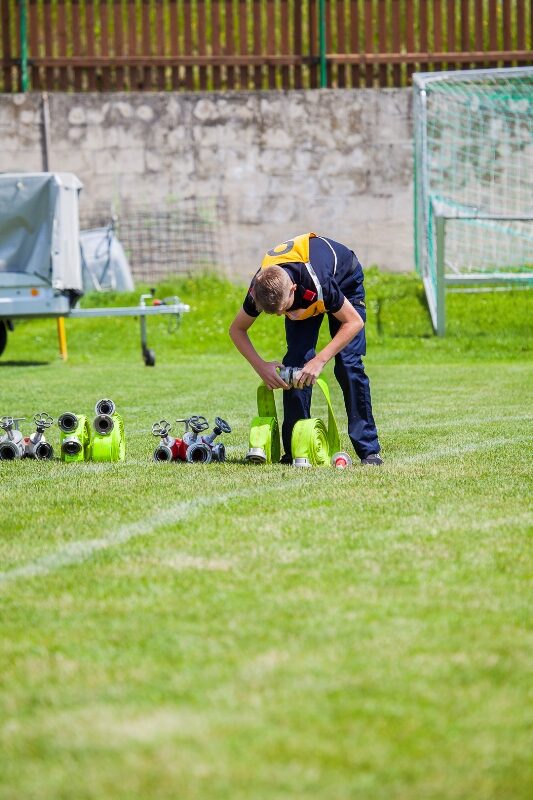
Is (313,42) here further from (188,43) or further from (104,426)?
(104,426)

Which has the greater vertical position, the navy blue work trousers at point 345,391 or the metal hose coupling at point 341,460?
the navy blue work trousers at point 345,391

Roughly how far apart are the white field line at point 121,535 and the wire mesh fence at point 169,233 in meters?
Result: 15.0

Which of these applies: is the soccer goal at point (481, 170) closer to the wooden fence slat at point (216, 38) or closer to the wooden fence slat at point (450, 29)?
the wooden fence slat at point (450, 29)

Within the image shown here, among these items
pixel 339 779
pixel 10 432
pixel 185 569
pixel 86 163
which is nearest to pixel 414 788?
pixel 339 779

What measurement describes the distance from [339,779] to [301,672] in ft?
2.16

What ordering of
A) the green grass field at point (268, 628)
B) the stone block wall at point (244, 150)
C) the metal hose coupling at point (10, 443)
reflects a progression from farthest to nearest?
1. the stone block wall at point (244, 150)
2. the metal hose coupling at point (10, 443)
3. the green grass field at point (268, 628)

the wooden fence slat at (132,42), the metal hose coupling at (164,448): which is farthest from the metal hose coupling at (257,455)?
the wooden fence slat at (132,42)

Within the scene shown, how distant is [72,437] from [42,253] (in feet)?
32.7

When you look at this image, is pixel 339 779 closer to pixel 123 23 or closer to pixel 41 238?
pixel 41 238

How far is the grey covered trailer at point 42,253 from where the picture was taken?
16.6m

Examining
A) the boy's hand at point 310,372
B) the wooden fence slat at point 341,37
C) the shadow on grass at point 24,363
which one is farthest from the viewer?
the wooden fence slat at point 341,37

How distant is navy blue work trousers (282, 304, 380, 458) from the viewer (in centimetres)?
722

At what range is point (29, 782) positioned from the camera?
264cm

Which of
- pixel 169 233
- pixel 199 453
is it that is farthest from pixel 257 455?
pixel 169 233
